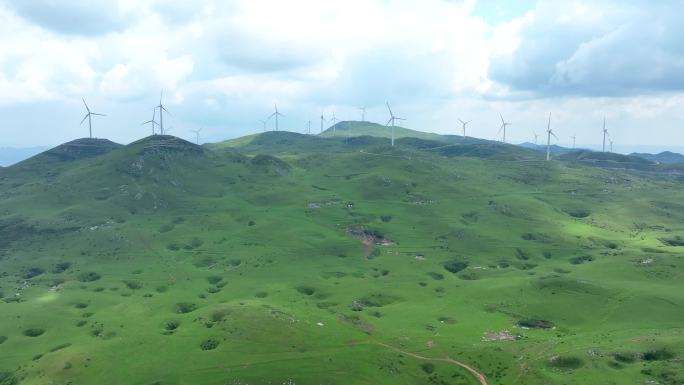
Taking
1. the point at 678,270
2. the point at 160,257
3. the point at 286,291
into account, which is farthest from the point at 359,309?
the point at 678,270

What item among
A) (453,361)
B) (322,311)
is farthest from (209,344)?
(453,361)

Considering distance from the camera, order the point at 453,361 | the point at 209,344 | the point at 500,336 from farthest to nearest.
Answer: the point at 500,336
the point at 209,344
the point at 453,361

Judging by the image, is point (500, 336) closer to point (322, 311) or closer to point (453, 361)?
point (453, 361)

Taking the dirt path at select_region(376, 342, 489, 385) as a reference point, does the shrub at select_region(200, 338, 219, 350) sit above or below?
above

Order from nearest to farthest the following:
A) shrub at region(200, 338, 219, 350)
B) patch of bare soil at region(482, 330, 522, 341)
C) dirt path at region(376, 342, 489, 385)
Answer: dirt path at region(376, 342, 489, 385)
shrub at region(200, 338, 219, 350)
patch of bare soil at region(482, 330, 522, 341)

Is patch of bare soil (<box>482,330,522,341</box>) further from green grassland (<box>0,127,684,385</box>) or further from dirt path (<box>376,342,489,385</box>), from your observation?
dirt path (<box>376,342,489,385</box>)

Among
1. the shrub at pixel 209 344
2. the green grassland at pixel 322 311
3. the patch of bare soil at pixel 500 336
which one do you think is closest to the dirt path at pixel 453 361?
the green grassland at pixel 322 311

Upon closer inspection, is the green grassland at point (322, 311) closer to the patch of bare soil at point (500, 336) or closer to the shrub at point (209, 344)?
the patch of bare soil at point (500, 336)

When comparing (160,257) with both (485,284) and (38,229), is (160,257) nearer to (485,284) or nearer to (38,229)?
→ (38,229)

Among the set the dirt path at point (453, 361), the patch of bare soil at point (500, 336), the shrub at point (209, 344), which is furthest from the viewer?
the patch of bare soil at point (500, 336)

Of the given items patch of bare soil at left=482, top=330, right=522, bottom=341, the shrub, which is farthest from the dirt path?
the shrub

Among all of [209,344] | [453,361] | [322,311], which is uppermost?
[322,311]

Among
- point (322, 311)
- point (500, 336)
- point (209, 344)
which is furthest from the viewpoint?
point (322, 311)

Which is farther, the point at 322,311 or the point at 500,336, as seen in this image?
the point at 322,311
